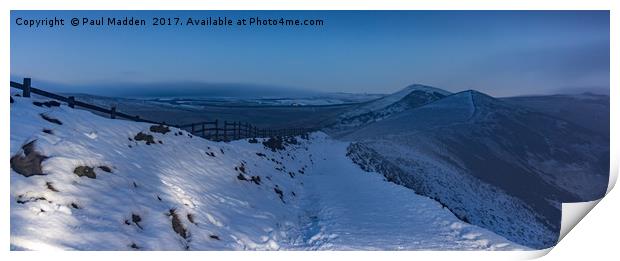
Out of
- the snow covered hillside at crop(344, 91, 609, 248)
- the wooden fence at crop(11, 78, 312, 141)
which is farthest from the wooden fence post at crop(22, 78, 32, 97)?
the snow covered hillside at crop(344, 91, 609, 248)

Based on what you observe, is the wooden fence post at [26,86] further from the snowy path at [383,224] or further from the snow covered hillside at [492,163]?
the snow covered hillside at [492,163]

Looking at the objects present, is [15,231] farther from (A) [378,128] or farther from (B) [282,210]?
(A) [378,128]

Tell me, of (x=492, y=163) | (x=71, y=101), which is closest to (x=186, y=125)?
(x=71, y=101)

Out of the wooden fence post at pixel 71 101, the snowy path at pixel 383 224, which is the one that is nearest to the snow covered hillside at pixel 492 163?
the snowy path at pixel 383 224

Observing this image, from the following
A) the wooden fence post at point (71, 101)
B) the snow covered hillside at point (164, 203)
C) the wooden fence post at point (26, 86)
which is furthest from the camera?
the wooden fence post at point (71, 101)

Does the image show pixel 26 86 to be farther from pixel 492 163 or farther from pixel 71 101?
pixel 492 163
